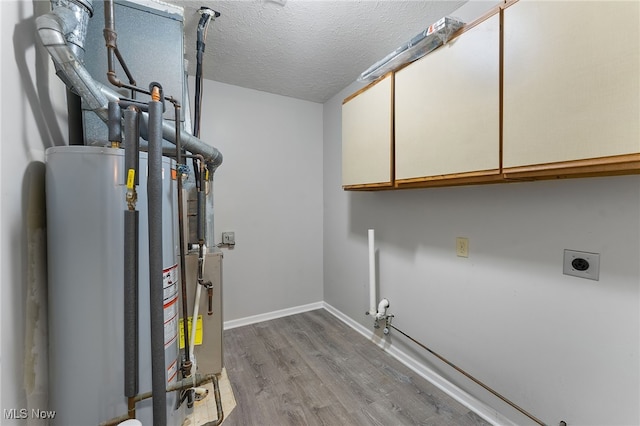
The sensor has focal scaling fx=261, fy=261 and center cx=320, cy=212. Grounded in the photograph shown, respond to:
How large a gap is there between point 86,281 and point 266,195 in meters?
2.15

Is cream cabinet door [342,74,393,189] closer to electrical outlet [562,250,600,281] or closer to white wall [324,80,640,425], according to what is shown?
white wall [324,80,640,425]

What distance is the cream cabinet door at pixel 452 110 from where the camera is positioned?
1.20m

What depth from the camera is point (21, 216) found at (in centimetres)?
82

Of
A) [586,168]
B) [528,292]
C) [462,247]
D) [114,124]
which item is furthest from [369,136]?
[114,124]

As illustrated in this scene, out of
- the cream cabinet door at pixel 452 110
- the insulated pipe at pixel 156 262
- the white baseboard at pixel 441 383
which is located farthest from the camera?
the white baseboard at pixel 441 383

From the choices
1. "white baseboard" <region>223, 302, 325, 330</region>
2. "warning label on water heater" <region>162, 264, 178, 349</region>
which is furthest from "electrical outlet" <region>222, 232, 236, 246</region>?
"warning label on water heater" <region>162, 264, 178, 349</region>

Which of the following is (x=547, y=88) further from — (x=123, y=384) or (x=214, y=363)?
(x=214, y=363)

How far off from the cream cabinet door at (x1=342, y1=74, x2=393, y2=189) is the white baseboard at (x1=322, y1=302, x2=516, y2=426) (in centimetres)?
137

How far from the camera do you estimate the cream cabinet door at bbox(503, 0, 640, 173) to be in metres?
0.83

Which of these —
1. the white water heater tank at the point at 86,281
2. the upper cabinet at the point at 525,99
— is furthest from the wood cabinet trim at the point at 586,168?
the white water heater tank at the point at 86,281

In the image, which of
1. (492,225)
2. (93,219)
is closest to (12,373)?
A: (93,219)

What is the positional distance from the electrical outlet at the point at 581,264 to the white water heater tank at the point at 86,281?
1813mm

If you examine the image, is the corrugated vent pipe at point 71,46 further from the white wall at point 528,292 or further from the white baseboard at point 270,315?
the white baseboard at point 270,315

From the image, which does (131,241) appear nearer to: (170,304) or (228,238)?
(170,304)
